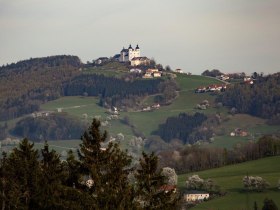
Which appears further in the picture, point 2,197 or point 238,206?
point 238,206

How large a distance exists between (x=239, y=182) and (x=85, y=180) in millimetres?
84842

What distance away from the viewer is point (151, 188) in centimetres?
3209

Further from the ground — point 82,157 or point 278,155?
point 82,157

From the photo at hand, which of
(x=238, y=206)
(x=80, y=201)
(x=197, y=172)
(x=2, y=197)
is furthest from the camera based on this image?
(x=197, y=172)

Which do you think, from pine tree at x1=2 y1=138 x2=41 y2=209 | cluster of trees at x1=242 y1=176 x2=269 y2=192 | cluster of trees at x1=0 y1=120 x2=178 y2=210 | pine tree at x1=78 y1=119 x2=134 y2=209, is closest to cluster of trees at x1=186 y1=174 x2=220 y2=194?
cluster of trees at x1=242 y1=176 x2=269 y2=192

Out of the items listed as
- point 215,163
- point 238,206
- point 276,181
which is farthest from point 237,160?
point 238,206

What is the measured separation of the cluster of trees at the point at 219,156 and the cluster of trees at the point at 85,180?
10542cm

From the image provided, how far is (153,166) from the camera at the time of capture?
3219 centimetres

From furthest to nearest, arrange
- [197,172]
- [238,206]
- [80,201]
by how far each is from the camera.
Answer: [197,172]
[238,206]
[80,201]

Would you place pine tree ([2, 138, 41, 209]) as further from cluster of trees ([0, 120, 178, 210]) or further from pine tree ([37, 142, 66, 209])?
pine tree ([37, 142, 66, 209])

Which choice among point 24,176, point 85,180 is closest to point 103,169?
point 85,180

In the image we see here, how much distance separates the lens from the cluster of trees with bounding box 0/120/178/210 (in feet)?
99.5

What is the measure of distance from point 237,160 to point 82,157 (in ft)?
362

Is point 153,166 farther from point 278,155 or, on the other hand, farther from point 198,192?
point 278,155
